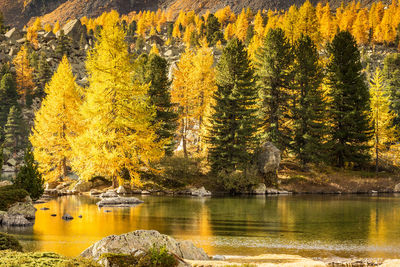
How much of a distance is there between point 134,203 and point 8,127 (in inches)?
2201

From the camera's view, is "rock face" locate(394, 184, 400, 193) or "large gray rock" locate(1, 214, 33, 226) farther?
"rock face" locate(394, 184, 400, 193)

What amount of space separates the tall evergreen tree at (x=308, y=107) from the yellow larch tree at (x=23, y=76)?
6447 cm

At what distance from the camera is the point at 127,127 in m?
37.6

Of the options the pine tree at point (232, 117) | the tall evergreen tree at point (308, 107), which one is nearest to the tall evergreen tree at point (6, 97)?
the pine tree at point (232, 117)

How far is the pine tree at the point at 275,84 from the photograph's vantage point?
158 feet

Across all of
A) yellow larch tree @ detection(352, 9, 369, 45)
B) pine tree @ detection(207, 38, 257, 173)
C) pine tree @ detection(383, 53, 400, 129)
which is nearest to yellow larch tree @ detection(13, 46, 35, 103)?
pine tree @ detection(207, 38, 257, 173)

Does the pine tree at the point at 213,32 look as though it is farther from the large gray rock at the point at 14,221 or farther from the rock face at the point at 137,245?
the rock face at the point at 137,245

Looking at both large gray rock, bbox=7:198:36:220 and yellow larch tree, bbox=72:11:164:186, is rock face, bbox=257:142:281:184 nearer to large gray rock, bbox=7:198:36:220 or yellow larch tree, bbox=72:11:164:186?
yellow larch tree, bbox=72:11:164:186

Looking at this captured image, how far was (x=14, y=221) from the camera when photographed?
21.5 m

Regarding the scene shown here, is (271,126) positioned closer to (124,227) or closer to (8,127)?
(124,227)

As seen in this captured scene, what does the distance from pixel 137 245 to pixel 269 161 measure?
32.6m

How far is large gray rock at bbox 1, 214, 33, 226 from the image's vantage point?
2144 cm

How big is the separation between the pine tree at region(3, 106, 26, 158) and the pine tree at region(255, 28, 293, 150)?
49408 millimetres

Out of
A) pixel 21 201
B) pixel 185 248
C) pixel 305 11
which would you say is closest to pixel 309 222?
pixel 185 248
